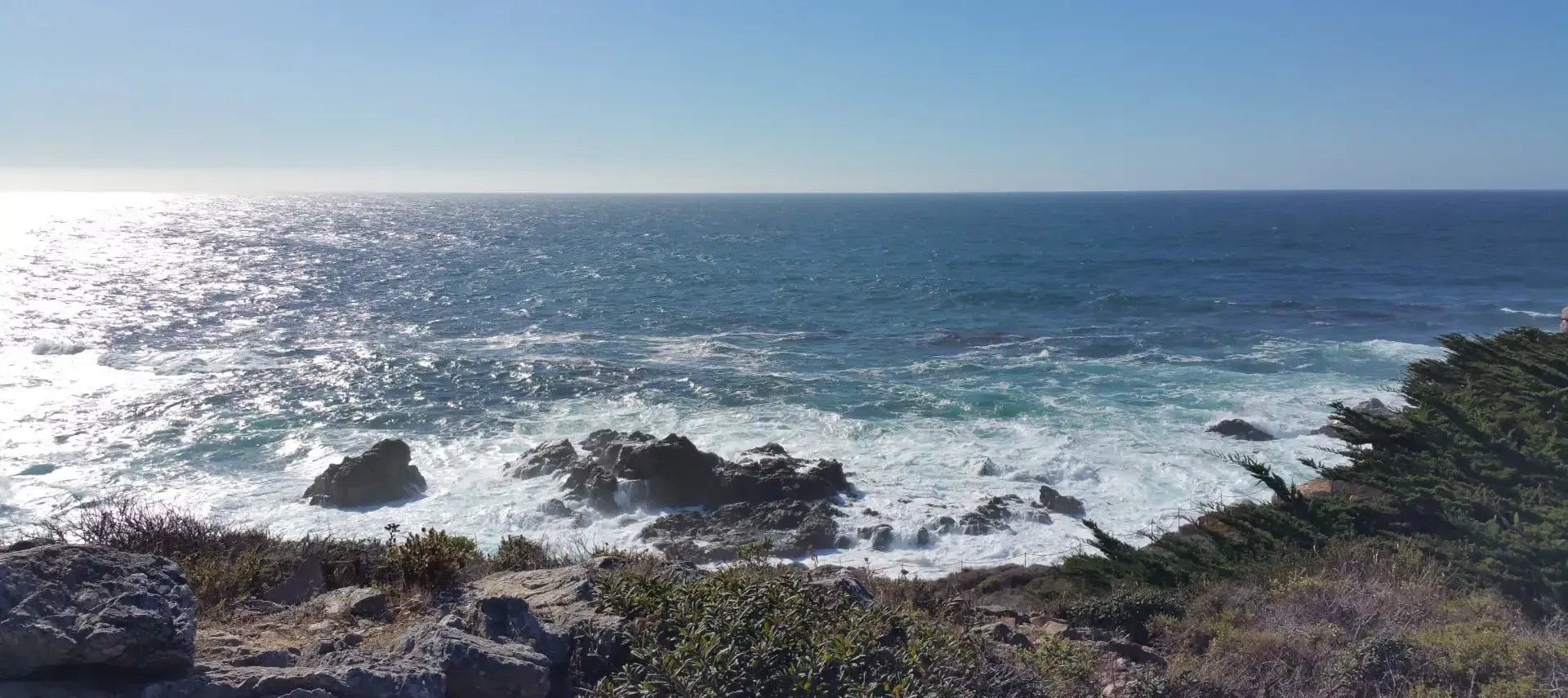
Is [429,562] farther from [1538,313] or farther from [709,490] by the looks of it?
[1538,313]

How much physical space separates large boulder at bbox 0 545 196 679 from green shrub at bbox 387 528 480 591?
2.56m

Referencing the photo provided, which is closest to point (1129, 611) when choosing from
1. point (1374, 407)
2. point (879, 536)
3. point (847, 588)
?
point (847, 588)

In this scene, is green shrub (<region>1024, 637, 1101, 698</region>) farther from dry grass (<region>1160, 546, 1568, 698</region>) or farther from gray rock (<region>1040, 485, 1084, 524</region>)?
gray rock (<region>1040, 485, 1084, 524</region>)

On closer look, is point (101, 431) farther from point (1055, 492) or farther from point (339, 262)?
point (339, 262)

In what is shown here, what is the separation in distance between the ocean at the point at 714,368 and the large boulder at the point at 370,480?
510 millimetres

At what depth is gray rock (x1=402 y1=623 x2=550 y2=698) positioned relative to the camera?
5074mm

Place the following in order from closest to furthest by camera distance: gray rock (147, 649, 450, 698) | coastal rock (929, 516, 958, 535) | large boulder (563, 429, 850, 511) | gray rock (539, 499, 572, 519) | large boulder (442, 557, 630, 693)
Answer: gray rock (147, 649, 450, 698) < large boulder (442, 557, 630, 693) < coastal rock (929, 516, 958, 535) < gray rock (539, 499, 572, 519) < large boulder (563, 429, 850, 511)

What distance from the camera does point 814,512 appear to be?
2083 cm

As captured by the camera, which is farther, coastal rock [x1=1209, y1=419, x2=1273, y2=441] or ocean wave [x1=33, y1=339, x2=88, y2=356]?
ocean wave [x1=33, y1=339, x2=88, y2=356]

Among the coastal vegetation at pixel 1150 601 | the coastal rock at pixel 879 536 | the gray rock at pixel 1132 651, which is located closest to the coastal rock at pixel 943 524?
the coastal rock at pixel 879 536

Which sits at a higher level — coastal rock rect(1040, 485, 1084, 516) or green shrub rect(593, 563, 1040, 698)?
green shrub rect(593, 563, 1040, 698)

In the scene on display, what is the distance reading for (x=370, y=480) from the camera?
21.9m

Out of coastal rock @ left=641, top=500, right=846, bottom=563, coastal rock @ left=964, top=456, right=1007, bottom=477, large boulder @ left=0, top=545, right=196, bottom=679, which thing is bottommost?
coastal rock @ left=641, top=500, right=846, bottom=563

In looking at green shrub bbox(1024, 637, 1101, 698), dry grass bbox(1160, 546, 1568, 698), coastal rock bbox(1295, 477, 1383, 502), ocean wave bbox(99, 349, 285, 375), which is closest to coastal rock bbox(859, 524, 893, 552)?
coastal rock bbox(1295, 477, 1383, 502)
